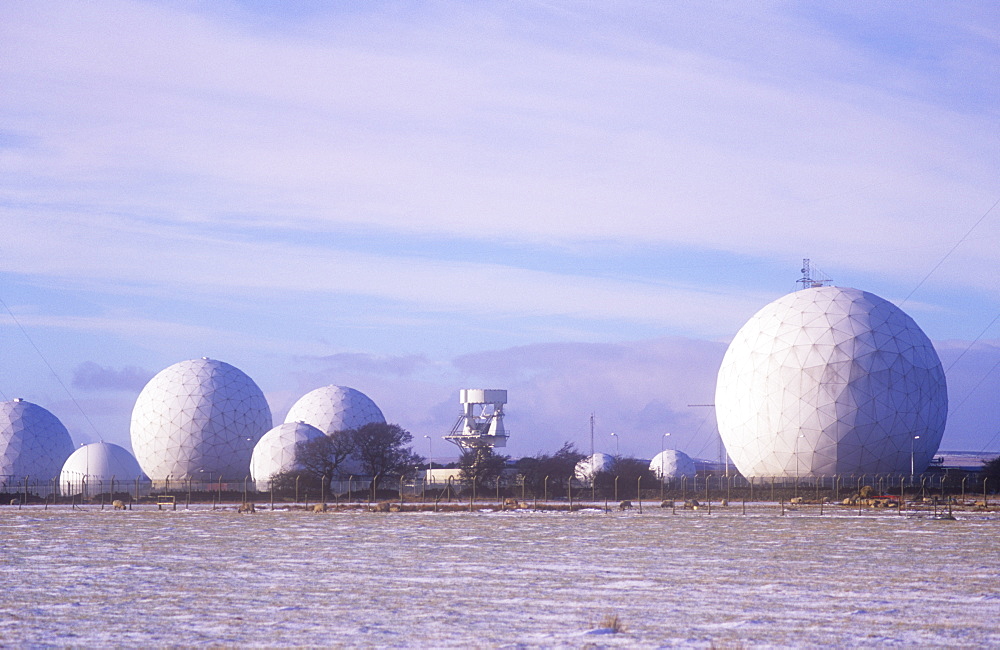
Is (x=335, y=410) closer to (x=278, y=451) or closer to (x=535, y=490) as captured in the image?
(x=278, y=451)

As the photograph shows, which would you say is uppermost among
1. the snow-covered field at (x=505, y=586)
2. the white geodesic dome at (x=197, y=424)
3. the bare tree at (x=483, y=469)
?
the white geodesic dome at (x=197, y=424)

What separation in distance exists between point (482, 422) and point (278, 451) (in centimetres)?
2419

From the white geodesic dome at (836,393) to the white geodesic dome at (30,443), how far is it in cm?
4433

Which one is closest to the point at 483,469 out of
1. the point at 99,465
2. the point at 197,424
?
the point at 197,424

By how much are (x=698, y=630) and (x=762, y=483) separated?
42580 mm

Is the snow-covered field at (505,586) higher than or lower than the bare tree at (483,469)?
lower

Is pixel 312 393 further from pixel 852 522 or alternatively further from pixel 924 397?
pixel 852 522

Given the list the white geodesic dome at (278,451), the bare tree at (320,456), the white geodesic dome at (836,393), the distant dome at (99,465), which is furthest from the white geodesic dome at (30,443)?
the white geodesic dome at (836,393)

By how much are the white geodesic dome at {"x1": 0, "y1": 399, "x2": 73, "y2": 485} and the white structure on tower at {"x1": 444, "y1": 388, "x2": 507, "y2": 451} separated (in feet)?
87.0

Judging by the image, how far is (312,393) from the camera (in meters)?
71.4

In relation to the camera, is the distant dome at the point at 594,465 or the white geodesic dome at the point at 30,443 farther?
the distant dome at the point at 594,465

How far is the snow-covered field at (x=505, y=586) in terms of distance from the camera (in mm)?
10281

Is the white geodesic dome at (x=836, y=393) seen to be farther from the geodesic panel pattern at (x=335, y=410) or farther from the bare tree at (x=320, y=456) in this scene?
the geodesic panel pattern at (x=335, y=410)

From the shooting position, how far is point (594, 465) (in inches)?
3302
